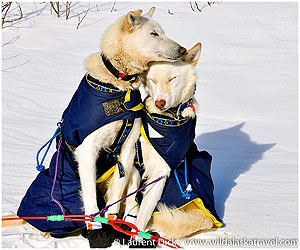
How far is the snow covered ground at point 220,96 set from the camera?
4500 millimetres

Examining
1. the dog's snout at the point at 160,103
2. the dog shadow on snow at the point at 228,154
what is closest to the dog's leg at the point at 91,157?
the dog's snout at the point at 160,103

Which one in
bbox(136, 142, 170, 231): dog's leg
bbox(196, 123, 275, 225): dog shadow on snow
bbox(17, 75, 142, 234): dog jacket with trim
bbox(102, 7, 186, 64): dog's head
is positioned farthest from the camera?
bbox(196, 123, 275, 225): dog shadow on snow

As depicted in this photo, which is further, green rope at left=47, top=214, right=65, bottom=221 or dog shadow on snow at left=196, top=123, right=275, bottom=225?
dog shadow on snow at left=196, top=123, right=275, bottom=225

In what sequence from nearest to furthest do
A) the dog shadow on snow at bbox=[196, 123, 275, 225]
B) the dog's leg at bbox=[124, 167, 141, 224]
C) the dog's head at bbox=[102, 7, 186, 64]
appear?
the dog's head at bbox=[102, 7, 186, 64]
the dog's leg at bbox=[124, 167, 141, 224]
the dog shadow on snow at bbox=[196, 123, 275, 225]

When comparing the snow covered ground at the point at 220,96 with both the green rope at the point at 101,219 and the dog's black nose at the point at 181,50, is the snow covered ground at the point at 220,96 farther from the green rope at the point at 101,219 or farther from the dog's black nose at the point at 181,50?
the dog's black nose at the point at 181,50

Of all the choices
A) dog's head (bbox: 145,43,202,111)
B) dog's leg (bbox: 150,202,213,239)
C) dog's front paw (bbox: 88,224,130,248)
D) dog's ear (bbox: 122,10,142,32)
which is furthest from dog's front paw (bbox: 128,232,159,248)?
dog's ear (bbox: 122,10,142,32)

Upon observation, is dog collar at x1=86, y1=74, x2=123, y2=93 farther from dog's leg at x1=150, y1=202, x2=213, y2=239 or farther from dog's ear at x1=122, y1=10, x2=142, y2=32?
dog's leg at x1=150, y1=202, x2=213, y2=239

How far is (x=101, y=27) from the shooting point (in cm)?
996

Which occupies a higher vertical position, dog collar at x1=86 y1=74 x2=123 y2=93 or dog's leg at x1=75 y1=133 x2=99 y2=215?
dog collar at x1=86 y1=74 x2=123 y2=93

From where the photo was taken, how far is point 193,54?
408 centimetres

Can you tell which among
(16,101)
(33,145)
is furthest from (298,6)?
(33,145)

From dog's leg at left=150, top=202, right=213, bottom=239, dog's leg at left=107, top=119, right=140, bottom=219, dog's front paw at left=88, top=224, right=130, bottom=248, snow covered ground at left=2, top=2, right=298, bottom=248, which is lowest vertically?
snow covered ground at left=2, top=2, right=298, bottom=248

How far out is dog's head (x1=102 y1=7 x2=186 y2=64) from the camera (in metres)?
3.85

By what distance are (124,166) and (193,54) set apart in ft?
2.97
